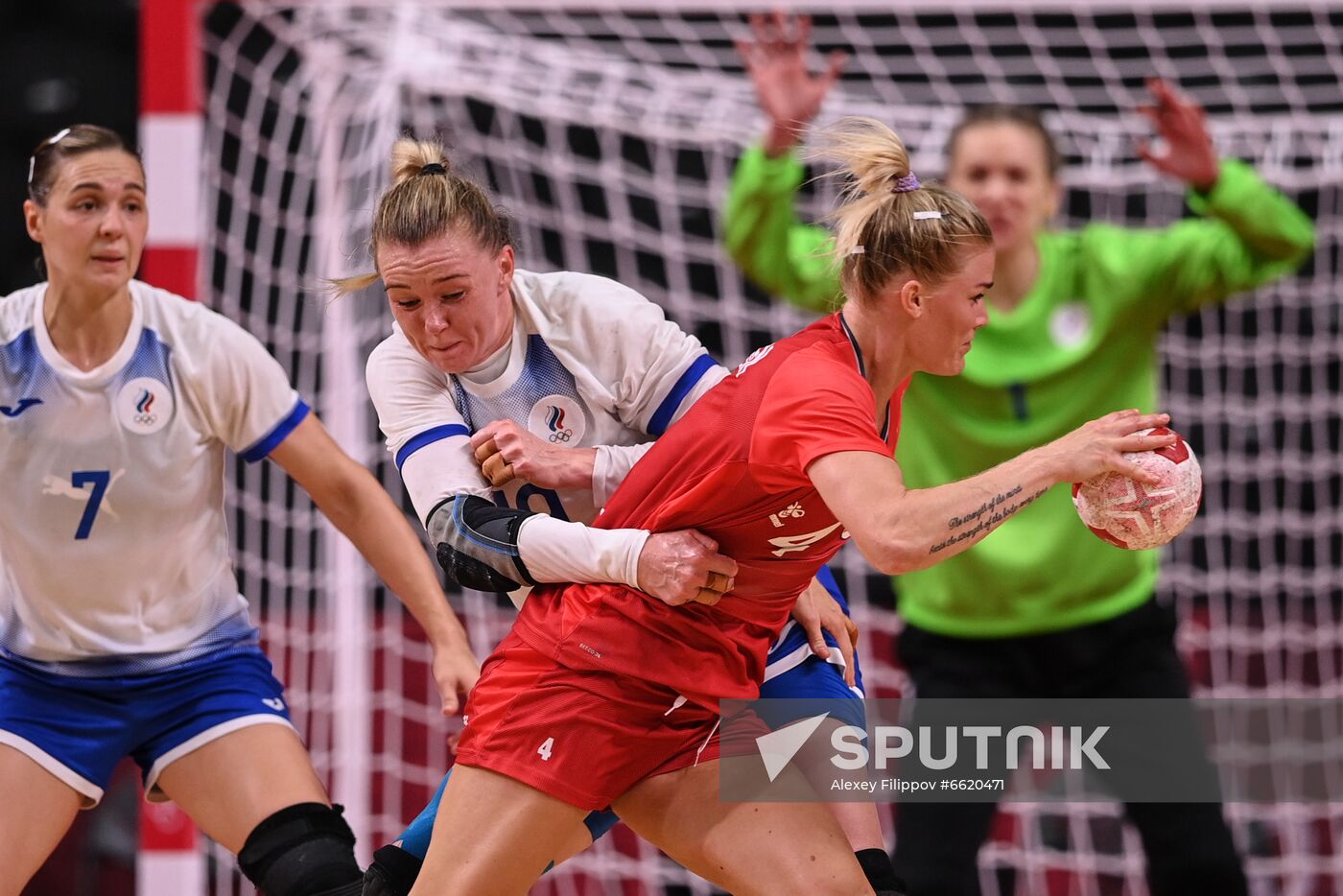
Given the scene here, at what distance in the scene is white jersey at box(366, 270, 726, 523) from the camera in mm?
2699

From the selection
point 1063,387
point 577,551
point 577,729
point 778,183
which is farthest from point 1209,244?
point 577,729

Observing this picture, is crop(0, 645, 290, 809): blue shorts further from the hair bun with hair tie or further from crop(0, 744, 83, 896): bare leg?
the hair bun with hair tie

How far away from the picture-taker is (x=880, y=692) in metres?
4.90

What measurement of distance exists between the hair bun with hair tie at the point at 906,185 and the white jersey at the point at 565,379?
1.44 feet

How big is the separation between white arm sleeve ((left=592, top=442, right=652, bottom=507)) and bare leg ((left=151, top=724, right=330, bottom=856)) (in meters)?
0.78

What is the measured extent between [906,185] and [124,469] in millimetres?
1464

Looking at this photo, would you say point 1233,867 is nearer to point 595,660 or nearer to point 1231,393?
point 595,660

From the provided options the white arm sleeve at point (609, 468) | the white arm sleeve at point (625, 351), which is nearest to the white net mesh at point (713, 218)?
the white arm sleeve at point (625, 351)

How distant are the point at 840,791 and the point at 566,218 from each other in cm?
293

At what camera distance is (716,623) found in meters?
2.55

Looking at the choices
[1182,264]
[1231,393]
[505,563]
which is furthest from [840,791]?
Result: [1231,393]

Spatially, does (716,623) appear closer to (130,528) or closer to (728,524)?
(728,524)

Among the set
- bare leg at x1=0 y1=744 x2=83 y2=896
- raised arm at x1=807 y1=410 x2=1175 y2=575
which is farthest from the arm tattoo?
bare leg at x1=0 y1=744 x2=83 y2=896

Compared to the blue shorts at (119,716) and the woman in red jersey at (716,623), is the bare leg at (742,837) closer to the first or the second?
the woman in red jersey at (716,623)
